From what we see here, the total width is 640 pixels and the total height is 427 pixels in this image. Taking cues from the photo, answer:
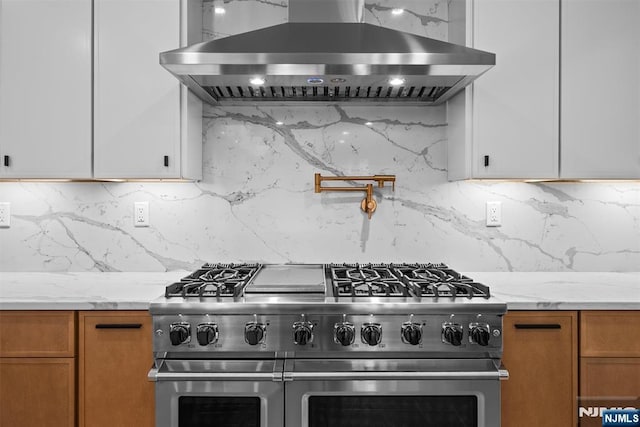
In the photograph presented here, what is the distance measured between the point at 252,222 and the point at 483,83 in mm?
1255

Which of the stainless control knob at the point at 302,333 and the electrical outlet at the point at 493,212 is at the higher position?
the electrical outlet at the point at 493,212

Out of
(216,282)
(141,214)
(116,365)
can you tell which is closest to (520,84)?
(216,282)

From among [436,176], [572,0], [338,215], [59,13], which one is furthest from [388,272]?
[59,13]

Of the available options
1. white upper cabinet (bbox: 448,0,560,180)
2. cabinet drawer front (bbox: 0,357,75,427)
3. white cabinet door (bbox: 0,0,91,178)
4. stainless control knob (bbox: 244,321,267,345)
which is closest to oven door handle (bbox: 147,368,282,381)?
stainless control knob (bbox: 244,321,267,345)

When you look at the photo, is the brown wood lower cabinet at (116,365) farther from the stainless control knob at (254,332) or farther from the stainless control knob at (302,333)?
the stainless control knob at (302,333)

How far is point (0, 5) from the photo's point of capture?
6.52 feet

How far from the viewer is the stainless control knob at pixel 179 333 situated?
1574 millimetres

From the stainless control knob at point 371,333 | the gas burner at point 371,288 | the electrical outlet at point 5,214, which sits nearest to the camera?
the stainless control knob at point 371,333

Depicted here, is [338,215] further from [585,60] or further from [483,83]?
[585,60]

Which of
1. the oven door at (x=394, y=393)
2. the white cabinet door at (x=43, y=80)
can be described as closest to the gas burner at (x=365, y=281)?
the oven door at (x=394, y=393)

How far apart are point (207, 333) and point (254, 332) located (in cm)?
16

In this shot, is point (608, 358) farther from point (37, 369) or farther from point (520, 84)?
point (37, 369)

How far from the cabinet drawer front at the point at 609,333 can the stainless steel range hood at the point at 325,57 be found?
101cm

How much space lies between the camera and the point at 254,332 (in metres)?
1.57
